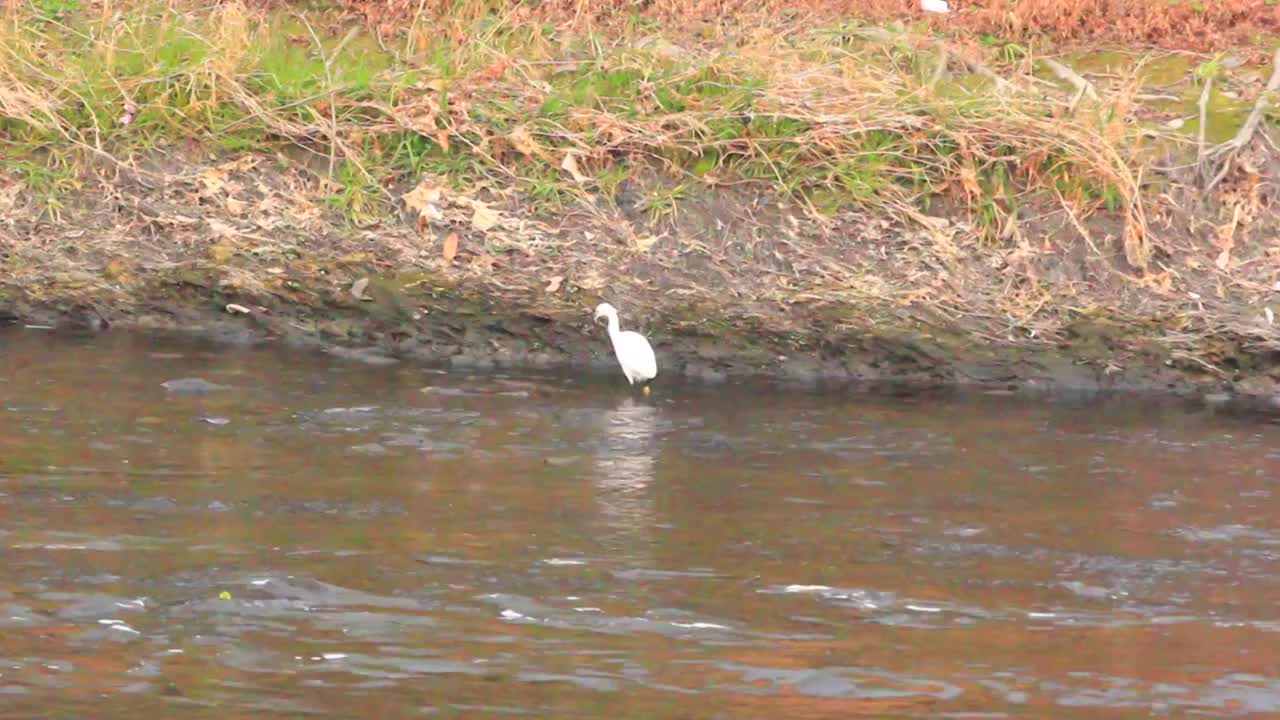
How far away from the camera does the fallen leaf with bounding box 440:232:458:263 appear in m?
11.5

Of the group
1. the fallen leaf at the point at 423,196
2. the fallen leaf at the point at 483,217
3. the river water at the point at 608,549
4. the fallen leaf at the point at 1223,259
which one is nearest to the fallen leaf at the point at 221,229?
the fallen leaf at the point at 423,196

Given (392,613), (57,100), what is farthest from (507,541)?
(57,100)

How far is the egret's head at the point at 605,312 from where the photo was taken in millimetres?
10766

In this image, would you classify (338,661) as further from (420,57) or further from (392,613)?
(420,57)

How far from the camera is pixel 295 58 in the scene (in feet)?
42.1

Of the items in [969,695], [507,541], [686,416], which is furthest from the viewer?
[686,416]

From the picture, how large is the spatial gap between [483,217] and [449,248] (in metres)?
0.29

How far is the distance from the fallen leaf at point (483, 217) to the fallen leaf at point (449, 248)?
0.14m

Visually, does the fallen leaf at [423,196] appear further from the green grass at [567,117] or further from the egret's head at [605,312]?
the egret's head at [605,312]

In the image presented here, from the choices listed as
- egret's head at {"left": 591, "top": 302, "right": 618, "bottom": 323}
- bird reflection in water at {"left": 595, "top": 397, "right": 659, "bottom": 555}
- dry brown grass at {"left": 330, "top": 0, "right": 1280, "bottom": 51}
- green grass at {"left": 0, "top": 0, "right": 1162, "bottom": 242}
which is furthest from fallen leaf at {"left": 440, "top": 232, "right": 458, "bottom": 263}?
dry brown grass at {"left": 330, "top": 0, "right": 1280, "bottom": 51}

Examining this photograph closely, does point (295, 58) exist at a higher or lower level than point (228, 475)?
higher

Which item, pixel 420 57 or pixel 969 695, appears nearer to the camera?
pixel 969 695

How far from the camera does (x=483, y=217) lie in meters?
11.6

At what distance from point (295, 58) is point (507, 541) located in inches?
236
